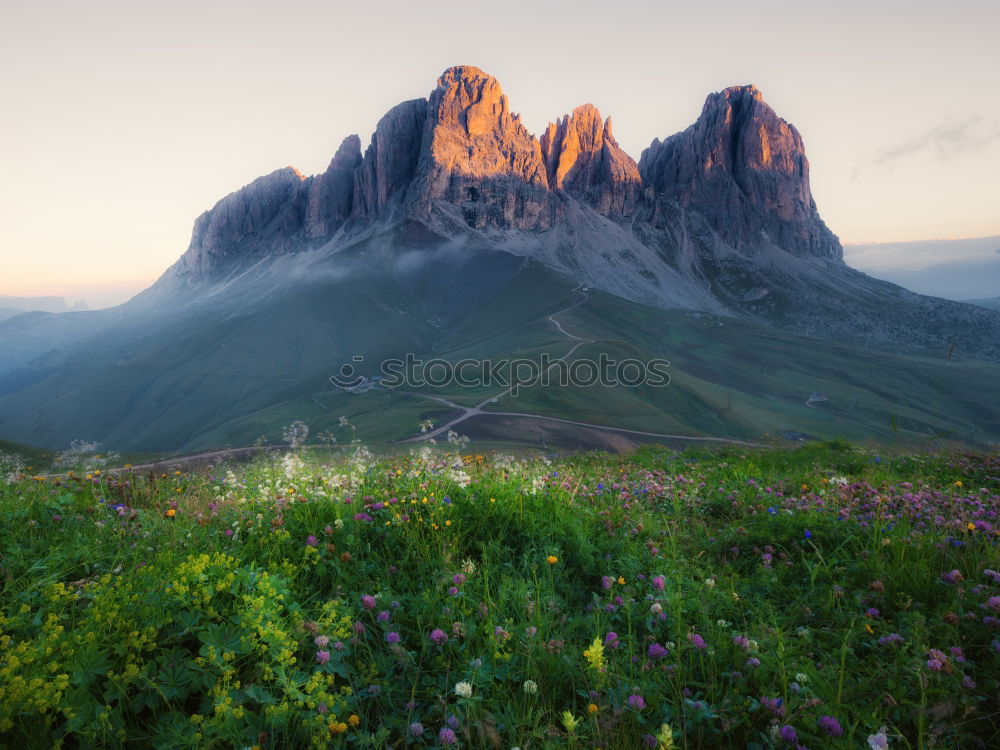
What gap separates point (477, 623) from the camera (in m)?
4.02

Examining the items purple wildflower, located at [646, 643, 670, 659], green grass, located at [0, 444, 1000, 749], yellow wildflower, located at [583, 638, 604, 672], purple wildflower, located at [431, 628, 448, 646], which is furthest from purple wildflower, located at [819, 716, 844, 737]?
purple wildflower, located at [431, 628, 448, 646]

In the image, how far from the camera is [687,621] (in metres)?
4.28

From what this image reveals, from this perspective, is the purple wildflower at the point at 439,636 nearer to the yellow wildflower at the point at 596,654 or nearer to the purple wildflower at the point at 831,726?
the yellow wildflower at the point at 596,654

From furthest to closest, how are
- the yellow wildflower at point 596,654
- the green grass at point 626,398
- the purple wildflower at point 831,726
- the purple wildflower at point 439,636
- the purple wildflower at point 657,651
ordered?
the green grass at point 626,398 → the purple wildflower at point 657,651 → the purple wildflower at point 439,636 → the yellow wildflower at point 596,654 → the purple wildflower at point 831,726

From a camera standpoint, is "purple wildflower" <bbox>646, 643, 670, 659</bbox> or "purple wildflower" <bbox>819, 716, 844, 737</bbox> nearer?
"purple wildflower" <bbox>819, 716, 844, 737</bbox>

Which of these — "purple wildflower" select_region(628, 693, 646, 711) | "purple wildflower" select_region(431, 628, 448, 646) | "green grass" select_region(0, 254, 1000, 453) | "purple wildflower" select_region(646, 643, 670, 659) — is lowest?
"green grass" select_region(0, 254, 1000, 453)

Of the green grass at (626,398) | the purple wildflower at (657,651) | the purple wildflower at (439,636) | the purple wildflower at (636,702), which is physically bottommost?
the green grass at (626,398)

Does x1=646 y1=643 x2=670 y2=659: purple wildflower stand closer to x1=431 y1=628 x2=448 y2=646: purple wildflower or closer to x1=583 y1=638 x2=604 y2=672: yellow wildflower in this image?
x1=583 y1=638 x2=604 y2=672: yellow wildflower

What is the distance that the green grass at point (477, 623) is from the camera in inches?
117

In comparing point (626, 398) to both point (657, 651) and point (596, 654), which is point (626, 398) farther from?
point (596, 654)

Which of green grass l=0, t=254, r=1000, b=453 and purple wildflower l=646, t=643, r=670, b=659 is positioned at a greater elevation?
purple wildflower l=646, t=643, r=670, b=659

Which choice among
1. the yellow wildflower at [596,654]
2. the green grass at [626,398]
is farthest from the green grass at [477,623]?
the green grass at [626,398]

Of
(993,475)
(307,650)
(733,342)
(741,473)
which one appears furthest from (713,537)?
(733,342)

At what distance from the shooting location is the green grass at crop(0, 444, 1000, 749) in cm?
296
